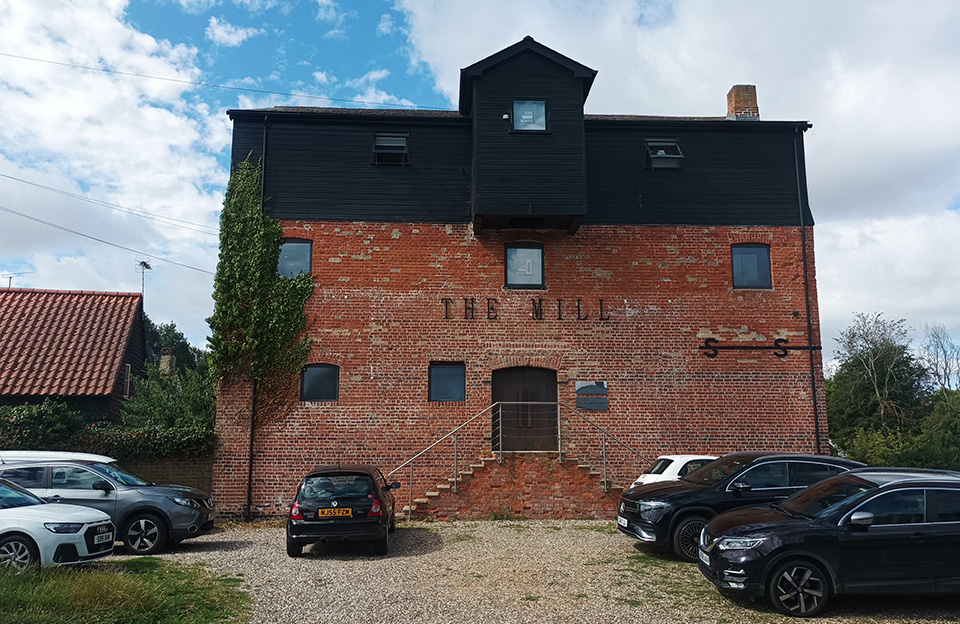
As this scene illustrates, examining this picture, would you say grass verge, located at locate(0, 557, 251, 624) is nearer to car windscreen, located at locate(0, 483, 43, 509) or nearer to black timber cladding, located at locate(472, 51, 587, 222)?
car windscreen, located at locate(0, 483, 43, 509)

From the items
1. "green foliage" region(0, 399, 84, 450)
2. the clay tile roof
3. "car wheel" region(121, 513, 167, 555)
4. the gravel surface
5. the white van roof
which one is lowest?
the gravel surface

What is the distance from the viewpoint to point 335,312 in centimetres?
1750

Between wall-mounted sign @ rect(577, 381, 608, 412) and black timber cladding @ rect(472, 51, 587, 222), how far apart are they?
162 inches

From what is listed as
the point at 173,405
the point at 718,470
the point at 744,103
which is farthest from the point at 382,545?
the point at 744,103

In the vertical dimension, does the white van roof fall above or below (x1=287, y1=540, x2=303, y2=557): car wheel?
above

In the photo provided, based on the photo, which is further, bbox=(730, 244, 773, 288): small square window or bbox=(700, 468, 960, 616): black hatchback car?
bbox=(730, 244, 773, 288): small square window

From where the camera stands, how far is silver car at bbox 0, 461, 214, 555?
11828mm

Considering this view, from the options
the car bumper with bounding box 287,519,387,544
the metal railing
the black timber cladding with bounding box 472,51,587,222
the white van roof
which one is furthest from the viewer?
the black timber cladding with bounding box 472,51,587,222

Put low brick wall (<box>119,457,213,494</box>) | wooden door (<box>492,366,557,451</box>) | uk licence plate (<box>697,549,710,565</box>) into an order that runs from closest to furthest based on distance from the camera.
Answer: uk licence plate (<box>697,549,710,565</box>), low brick wall (<box>119,457,213,494</box>), wooden door (<box>492,366,557,451</box>)

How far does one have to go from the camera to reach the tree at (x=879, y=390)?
34125 mm

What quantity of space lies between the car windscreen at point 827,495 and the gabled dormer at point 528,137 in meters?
8.96

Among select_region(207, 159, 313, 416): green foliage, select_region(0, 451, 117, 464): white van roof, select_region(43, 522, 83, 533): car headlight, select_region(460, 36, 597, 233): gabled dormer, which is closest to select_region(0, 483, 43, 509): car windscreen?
select_region(43, 522, 83, 533): car headlight

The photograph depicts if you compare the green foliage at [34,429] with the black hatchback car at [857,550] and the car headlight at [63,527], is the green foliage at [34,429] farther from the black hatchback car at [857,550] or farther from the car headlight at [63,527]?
the black hatchback car at [857,550]

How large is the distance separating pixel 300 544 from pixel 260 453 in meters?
5.68
